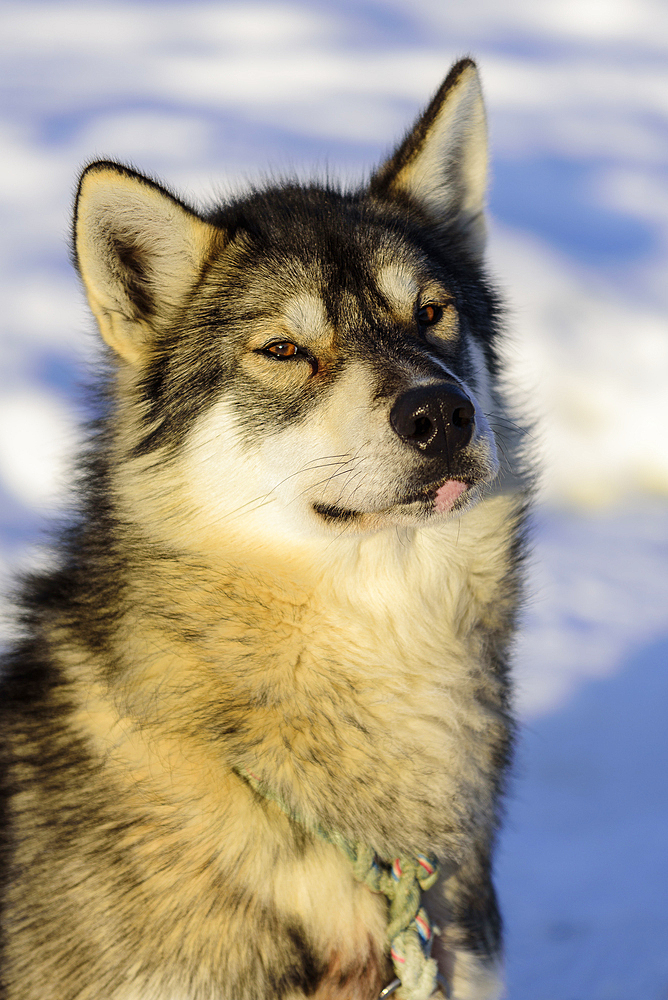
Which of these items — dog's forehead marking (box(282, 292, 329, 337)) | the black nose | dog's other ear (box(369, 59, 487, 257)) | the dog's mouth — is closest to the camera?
the black nose

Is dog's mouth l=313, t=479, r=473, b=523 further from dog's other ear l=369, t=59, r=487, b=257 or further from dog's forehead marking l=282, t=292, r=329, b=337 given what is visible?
dog's other ear l=369, t=59, r=487, b=257

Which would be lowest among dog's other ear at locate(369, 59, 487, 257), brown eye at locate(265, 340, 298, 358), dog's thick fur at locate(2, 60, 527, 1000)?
dog's thick fur at locate(2, 60, 527, 1000)

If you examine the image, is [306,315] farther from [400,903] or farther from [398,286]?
[400,903]

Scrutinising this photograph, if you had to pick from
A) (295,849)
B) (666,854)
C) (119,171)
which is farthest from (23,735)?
(666,854)

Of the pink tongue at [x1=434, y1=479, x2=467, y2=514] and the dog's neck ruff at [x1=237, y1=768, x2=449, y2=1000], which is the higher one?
the pink tongue at [x1=434, y1=479, x2=467, y2=514]

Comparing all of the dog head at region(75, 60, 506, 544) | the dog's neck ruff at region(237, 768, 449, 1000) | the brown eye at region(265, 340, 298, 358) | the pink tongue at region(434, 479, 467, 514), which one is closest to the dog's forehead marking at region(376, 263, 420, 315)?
the dog head at region(75, 60, 506, 544)

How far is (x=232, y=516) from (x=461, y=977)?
55.4 inches

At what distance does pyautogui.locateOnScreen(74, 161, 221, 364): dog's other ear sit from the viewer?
2416mm

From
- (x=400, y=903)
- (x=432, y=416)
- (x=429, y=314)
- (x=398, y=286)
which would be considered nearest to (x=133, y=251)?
(x=398, y=286)

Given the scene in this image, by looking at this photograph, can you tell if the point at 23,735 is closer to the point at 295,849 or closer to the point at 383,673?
the point at 295,849

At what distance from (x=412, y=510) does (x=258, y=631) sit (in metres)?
0.52

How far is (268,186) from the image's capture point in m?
3.17

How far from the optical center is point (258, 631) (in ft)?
8.07

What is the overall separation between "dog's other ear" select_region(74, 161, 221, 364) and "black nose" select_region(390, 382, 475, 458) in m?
0.82
